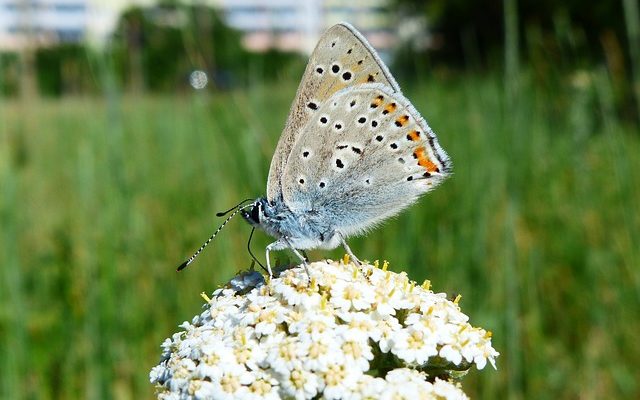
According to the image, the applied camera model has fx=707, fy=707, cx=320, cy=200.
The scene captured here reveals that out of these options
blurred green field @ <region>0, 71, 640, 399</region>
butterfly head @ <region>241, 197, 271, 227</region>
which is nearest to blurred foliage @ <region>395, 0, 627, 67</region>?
blurred green field @ <region>0, 71, 640, 399</region>

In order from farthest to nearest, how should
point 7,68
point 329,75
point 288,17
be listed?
point 7,68
point 288,17
point 329,75

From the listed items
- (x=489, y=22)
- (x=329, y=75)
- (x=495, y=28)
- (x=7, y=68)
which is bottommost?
(x=329, y=75)

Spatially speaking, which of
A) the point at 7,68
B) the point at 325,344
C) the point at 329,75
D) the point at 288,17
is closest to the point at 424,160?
the point at 329,75

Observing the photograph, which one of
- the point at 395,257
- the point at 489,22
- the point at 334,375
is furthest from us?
the point at 489,22

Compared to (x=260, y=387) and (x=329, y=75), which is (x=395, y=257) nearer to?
(x=329, y=75)

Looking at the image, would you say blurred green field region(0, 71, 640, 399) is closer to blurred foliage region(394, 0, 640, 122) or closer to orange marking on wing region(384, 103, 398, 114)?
orange marking on wing region(384, 103, 398, 114)

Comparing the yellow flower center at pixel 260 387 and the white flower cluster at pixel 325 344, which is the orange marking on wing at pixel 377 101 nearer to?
the white flower cluster at pixel 325 344
